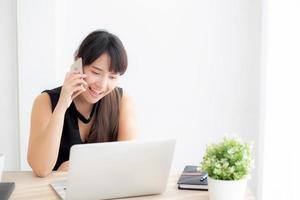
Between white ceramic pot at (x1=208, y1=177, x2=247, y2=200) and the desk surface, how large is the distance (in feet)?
0.32

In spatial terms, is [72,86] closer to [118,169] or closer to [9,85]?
[118,169]

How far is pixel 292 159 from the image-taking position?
2.32m

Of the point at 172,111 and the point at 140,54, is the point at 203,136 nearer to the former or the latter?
the point at 172,111

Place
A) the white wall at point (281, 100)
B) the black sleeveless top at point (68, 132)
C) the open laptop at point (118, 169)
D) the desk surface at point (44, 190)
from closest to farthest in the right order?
the open laptop at point (118, 169)
the desk surface at point (44, 190)
the black sleeveless top at point (68, 132)
the white wall at point (281, 100)

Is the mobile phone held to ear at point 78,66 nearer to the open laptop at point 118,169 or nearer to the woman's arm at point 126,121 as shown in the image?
the woman's arm at point 126,121

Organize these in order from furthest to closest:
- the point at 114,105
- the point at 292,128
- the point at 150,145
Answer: the point at 292,128, the point at 114,105, the point at 150,145

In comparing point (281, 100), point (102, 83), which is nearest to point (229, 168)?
point (102, 83)

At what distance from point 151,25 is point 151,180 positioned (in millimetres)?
1531

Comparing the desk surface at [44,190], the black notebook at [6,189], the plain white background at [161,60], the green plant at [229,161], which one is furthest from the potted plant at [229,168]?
the plain white background at [161,60]

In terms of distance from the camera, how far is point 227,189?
1.35 meters

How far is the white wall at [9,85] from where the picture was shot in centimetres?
270

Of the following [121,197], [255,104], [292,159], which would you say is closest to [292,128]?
[292,159]

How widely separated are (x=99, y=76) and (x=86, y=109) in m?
0.25

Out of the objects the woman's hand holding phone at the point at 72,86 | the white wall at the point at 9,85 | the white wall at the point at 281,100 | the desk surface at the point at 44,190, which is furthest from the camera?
the white wall at the point at 9,85
